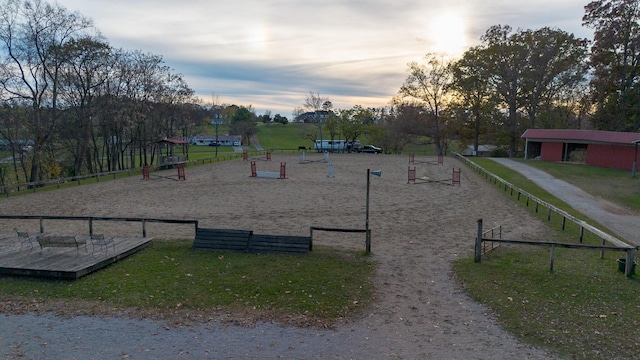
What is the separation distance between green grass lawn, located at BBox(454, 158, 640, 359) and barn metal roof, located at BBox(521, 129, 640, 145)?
24160 millimetres

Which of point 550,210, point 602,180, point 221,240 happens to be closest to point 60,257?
point 221,240

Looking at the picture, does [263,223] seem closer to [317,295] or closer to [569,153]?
[317,295]

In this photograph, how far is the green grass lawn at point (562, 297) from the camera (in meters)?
6.49

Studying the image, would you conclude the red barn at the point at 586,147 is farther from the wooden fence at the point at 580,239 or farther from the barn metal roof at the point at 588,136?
the wooden fence at the point at 580,239

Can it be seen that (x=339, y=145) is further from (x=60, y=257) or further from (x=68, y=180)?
(x=60, y=257)

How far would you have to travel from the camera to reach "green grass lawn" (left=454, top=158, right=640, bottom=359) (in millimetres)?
6492

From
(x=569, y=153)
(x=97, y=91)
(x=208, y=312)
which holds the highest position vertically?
(x=97, y=91)

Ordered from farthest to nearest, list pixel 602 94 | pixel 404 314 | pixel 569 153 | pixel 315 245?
pixel 602 94 → pixel 569 153 → pixel 315 245 → pixel 404 314

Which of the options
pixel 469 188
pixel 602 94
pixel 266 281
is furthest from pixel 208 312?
pixel 602 94

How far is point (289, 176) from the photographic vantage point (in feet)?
95.7

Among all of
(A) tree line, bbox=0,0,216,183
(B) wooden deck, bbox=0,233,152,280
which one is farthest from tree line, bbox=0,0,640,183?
(B) wooden deck, bbox=0,233,152,280

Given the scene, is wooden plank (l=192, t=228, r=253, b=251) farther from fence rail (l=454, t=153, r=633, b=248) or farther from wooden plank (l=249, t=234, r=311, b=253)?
fence rail (l=454, t=153, r=633, b=248)

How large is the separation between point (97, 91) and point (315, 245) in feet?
93.2

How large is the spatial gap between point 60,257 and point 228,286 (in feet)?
16.1
